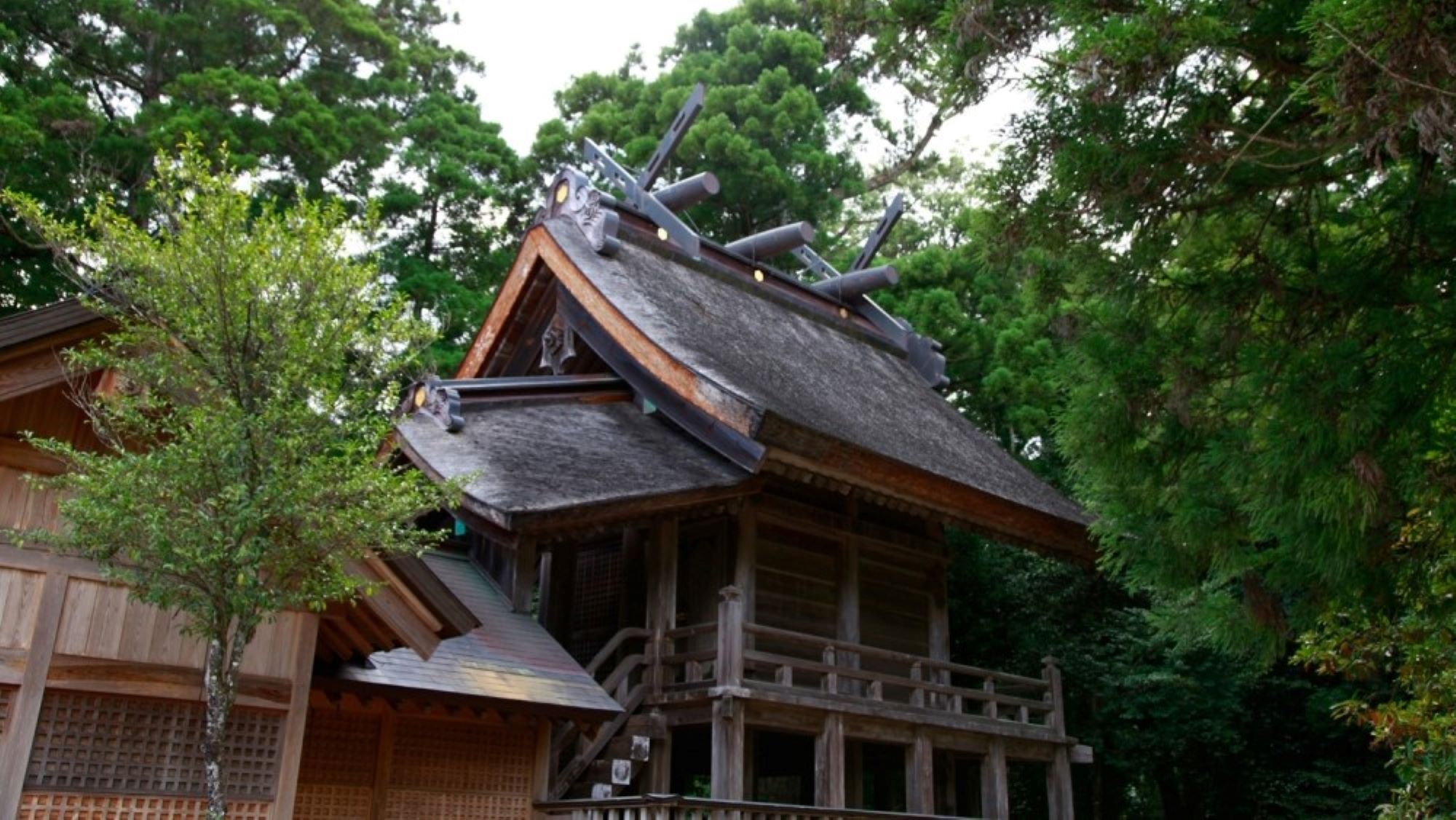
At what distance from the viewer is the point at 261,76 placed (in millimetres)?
18672

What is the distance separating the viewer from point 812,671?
10.9 metres

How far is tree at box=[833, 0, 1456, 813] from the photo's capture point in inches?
212

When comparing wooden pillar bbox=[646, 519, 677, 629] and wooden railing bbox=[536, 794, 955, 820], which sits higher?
wooden pillar bbox=[646, 519, 677, 629]

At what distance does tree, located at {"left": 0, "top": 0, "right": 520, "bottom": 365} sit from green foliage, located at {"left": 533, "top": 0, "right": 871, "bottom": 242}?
2938 mm

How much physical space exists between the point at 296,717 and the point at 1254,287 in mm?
6237

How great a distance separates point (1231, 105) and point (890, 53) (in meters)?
1.95

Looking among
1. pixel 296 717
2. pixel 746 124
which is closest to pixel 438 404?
pixel 296 717

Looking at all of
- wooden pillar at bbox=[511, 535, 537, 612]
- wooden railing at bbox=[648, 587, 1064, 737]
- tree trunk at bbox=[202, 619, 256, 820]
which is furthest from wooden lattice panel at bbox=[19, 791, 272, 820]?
wooden railing at bbox=[648, 587, 1064, 737]

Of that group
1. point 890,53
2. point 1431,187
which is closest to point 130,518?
point 890,53

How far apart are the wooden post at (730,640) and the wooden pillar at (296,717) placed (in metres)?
3.80

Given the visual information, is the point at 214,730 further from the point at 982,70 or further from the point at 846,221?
the point at 846,221

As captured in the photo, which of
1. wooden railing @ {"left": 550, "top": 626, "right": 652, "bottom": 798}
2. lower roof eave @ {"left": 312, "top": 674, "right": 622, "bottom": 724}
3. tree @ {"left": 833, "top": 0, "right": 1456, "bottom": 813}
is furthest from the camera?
wooden railing @ {"left": 550, "top": 626, "right": 652, "bottom": 798}

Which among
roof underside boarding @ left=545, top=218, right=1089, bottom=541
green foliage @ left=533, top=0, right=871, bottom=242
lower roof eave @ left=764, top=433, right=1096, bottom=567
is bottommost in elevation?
lower roof eave @ left=764, top=433, right=1096, bottom=567

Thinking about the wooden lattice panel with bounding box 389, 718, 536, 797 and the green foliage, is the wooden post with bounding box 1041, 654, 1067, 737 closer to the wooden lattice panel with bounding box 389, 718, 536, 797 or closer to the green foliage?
the wooden lattice panel with bounding box 389, 718, 536, 797
